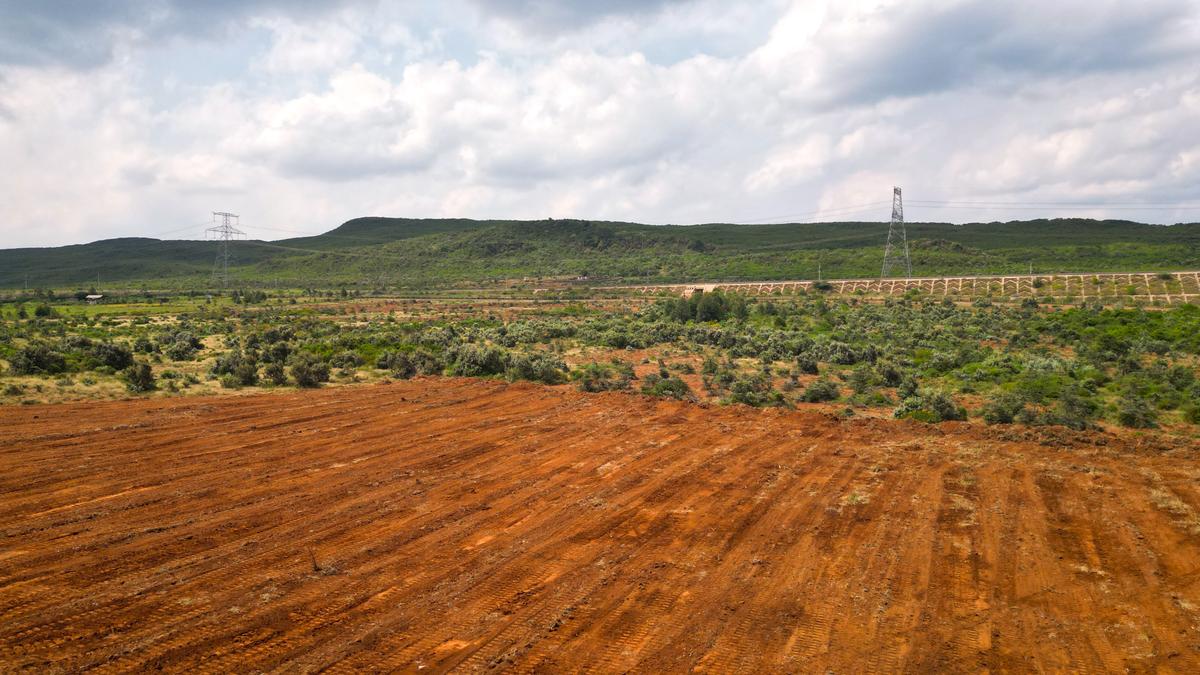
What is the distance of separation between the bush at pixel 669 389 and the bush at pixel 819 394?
3723 millimetres

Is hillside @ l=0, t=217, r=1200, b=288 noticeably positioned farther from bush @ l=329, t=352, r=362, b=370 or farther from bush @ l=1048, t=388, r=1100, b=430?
bush @ l=1048, t=388, r=1100, b=430

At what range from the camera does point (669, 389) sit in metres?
25.6

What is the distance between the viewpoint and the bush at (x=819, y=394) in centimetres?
2444

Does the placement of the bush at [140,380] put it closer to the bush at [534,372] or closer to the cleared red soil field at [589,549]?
the cleared red soil field at [589,549]

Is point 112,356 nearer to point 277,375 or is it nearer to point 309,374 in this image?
point 277,375

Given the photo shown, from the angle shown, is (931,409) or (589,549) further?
(931,409)

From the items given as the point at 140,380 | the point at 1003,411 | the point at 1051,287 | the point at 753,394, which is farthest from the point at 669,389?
the point at 1051,287

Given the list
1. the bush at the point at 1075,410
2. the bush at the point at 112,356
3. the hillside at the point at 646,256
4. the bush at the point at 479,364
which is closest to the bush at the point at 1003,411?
the bush at the point at 1075,410

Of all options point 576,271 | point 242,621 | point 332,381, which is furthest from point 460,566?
point 576,271

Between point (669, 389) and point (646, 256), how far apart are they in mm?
133219

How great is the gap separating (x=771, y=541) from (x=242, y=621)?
7.34 m

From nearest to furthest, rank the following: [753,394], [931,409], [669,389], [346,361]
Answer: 1. [931,409]
2. [753,394]
3. [669,389]
4. [346,361]

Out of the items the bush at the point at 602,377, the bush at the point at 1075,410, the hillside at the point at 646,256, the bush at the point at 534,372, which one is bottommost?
the bush at the point at 1075,410

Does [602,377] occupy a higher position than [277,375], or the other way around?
[277,375]
